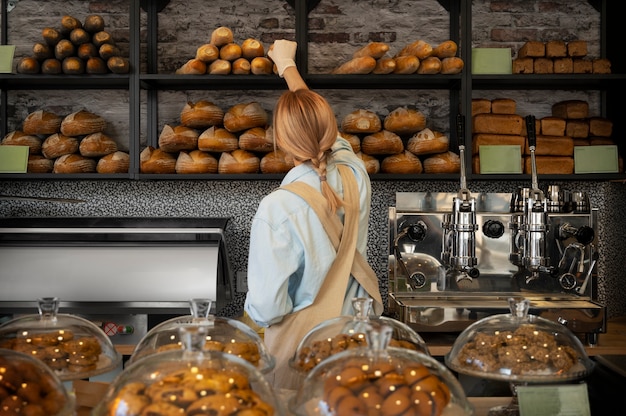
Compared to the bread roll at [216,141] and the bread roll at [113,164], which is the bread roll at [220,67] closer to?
the bread roll at [216,141]

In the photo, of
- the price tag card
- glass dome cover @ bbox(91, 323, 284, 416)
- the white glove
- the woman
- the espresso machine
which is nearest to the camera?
glass dome cover @ bbox(91, 323, 284, 416)

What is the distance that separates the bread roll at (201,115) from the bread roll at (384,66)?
67cm

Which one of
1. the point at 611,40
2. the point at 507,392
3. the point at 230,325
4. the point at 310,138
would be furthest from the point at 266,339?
the point at 611,40

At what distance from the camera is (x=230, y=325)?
1355mm

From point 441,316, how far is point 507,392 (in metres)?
0.38

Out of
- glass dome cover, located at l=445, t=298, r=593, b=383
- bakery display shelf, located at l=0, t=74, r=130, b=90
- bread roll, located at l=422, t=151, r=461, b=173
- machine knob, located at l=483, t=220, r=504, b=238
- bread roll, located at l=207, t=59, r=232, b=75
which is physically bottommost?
glass dome cover, located at l=445, t=298, r=593, b=383

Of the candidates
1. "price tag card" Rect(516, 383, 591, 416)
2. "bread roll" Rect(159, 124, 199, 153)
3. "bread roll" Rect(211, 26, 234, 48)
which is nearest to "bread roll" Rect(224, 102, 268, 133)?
"bread roll" Rect(159, 124, 199, 153)

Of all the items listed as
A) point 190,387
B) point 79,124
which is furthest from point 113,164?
point 190,387

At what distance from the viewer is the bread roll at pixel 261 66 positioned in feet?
9.53

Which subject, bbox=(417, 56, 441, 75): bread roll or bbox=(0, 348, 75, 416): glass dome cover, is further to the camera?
bbox=(417, 56, 441, 75): bread roll

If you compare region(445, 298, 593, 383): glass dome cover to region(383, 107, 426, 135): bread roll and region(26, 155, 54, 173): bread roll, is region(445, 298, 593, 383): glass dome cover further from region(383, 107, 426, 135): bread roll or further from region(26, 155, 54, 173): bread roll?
region(26, 155, 54, 173): bread roll

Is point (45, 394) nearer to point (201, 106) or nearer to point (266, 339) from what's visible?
point (266, 339)

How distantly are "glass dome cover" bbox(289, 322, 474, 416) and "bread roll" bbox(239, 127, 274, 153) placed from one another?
1.93 meters

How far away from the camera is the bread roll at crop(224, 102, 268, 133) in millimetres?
2982
